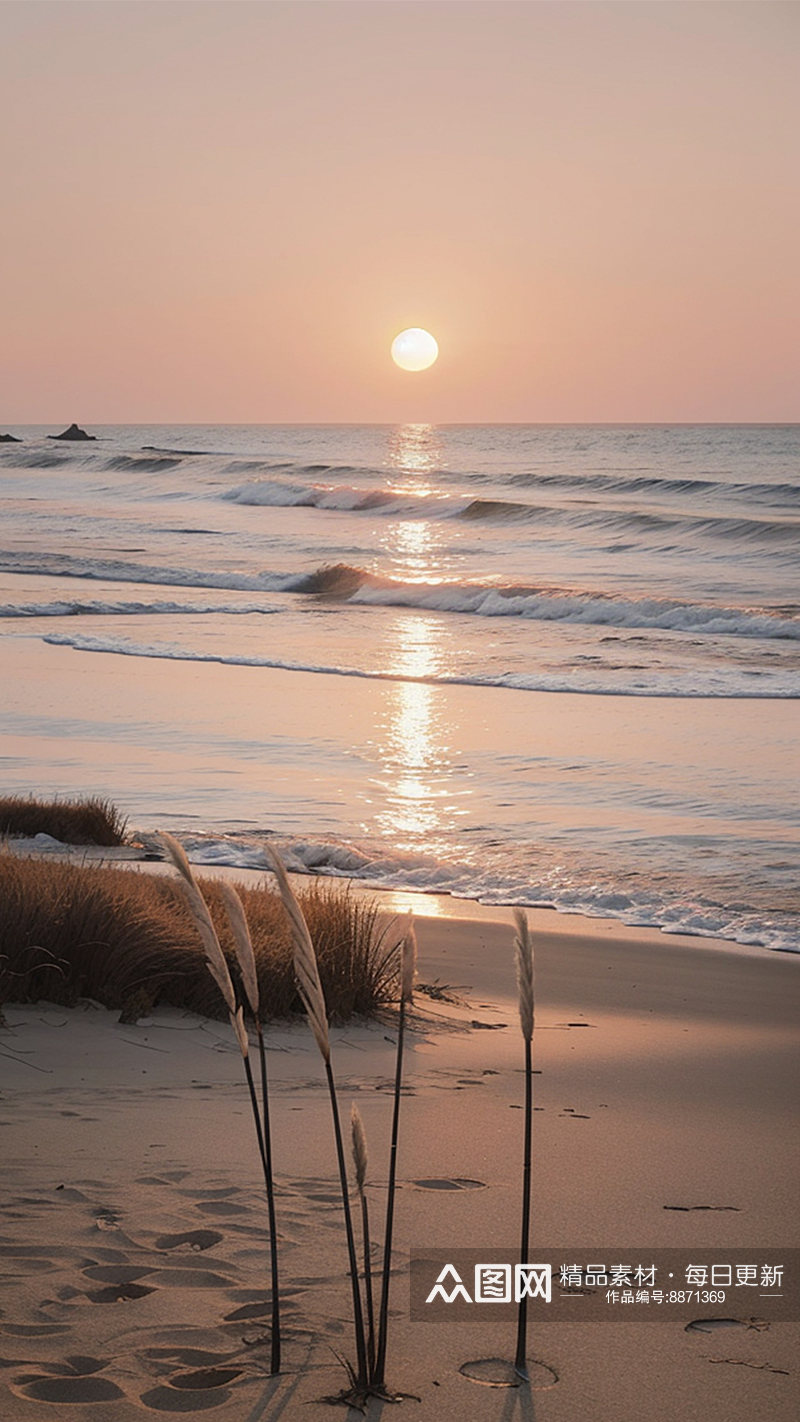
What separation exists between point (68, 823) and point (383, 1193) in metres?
6.62

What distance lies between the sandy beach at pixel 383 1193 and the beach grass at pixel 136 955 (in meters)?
0.12

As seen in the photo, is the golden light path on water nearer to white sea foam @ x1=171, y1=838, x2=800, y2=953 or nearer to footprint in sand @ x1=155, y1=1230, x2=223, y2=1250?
white sea foam @ x1=171, y1=838, x2=800, y2=953

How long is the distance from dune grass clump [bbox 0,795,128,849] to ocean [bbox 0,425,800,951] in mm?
618

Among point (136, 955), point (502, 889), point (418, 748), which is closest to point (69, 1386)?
point (136, 955)

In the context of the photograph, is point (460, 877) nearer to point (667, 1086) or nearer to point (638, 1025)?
point (638, 1025)

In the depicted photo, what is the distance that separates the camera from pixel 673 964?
7.24 m

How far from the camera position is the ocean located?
9844 mm

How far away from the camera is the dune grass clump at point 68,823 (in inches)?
377

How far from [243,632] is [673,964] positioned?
18.8 meters

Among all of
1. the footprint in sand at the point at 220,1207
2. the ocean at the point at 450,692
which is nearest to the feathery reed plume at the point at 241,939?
the footprint in sand at the point at 220,1207

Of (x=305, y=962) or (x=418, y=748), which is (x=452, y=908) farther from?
(x=305, y=962)

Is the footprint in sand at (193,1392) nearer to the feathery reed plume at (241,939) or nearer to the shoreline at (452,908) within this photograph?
the feathery reed plume at (241,939)

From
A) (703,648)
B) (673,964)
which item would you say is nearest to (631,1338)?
(673,964)

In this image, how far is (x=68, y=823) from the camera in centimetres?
967
